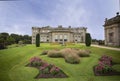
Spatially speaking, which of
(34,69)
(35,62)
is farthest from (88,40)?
(34,69)

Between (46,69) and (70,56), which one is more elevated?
(70,56)

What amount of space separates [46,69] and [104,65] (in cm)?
204

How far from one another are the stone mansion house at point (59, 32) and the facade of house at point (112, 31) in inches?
34.8

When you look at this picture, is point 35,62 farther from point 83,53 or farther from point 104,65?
point 104,65

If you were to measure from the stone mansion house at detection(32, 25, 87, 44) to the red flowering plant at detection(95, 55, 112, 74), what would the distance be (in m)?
1.06

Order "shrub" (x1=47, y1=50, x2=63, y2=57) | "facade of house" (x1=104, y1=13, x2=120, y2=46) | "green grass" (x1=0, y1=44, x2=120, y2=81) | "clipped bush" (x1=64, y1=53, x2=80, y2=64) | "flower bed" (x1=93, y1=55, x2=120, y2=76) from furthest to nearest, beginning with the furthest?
"facade of house" (x1=104, y1=13, x2=120, y2=46) → "shrub" (x1=47, y1=50, x2=63, y2=57) → "clipped bush" (x1=64, y1=53, x2=80, y2=64) → "flower bed" (x1=93, y1=55, x2=120, y2=76) → "green grass" (x1=0, y1=44, x2=120, y2=81)

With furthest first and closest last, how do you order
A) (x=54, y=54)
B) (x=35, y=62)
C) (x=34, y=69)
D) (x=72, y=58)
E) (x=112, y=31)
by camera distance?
(x=112, y=31) < (x=54, y=54) < (x=72, y=58) < (x=35, y=62) < (x=34, y=69)

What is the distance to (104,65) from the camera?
5.27 m

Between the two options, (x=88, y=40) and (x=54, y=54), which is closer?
(x=54, y=54)

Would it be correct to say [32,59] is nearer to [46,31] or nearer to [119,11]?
[46,31]

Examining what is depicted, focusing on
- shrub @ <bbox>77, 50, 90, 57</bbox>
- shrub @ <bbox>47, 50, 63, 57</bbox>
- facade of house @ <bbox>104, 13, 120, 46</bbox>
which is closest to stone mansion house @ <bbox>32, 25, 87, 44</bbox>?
shrub @ <bbox>77, 50, 90, 57</bbox>

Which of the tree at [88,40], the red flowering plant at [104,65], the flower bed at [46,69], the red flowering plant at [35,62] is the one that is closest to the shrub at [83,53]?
the tree at [88,40]

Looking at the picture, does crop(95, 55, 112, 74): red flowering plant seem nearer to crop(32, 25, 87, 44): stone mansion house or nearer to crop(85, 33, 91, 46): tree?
crop(85, 33, 91, 46): tree

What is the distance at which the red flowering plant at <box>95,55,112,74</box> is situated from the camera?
515 centimetres
